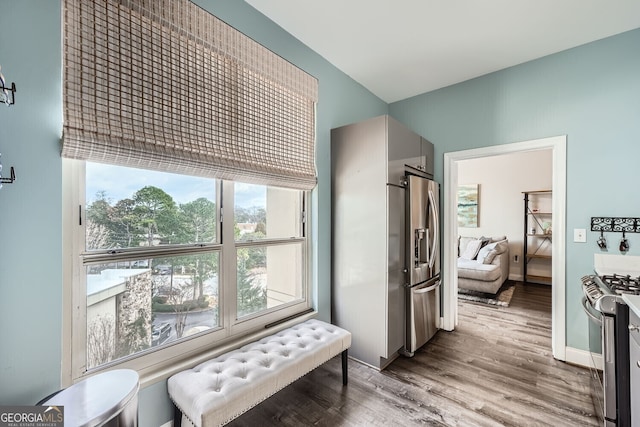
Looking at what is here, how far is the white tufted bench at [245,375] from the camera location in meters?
1.32

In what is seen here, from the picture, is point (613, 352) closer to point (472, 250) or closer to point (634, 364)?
point (634, 364)

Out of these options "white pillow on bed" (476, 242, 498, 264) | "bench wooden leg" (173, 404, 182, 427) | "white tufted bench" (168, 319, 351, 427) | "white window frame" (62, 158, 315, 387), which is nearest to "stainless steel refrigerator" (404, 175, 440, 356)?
"white tufted bench" (168, 319, 351, 427)

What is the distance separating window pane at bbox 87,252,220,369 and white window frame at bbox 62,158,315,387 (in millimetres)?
45

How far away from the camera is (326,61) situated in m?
2.65

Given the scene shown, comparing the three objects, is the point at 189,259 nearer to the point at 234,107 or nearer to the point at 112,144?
the point at 112,144

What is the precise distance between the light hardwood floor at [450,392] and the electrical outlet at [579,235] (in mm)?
1121

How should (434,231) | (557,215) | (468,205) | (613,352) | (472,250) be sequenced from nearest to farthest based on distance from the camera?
(613,352), (557,215), (434,231), (472,250), (468,205)

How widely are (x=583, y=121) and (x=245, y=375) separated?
3.40 meters

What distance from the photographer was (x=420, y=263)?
264cm

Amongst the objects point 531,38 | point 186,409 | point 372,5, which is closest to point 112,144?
point 186,409

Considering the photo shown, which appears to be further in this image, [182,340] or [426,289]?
[426,289]

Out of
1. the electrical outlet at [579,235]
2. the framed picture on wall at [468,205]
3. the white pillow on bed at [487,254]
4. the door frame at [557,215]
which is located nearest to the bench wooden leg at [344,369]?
the door frame at [557,215]

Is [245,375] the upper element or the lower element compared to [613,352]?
lower

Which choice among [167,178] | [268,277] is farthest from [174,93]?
[268,277]
